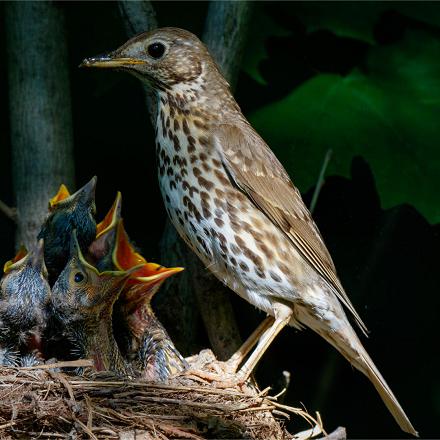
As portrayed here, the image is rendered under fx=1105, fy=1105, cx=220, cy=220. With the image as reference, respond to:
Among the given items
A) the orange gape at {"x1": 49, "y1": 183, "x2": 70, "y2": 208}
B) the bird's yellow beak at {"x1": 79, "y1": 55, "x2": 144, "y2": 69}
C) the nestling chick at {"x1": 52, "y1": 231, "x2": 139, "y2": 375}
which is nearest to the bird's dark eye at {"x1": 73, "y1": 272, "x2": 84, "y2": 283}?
the nestling chick at {"x1": 52, "y1": 231, "x2": 139, "y2": 375}

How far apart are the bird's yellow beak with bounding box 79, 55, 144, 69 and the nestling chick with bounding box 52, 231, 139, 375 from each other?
793 mm

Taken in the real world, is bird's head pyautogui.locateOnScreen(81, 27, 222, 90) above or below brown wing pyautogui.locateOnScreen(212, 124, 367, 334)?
above

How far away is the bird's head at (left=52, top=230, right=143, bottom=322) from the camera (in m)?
5.06

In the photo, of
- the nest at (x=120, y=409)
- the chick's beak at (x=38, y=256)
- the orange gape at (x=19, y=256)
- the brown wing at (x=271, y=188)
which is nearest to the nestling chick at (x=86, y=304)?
the chick's beak at (x=38, y=256)

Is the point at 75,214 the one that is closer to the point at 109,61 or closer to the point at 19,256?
the point at 19,256

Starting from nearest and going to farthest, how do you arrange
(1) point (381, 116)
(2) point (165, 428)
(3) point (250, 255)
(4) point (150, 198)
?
(2) point (165, 428) → (3) point (250, 255) → (1) point (381, 116) → (4) point (150, 198)

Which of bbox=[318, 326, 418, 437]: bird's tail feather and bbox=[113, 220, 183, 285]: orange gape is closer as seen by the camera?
bbox=[113, 220, 183, 285]: orange gape

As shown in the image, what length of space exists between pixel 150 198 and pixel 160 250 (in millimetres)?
553

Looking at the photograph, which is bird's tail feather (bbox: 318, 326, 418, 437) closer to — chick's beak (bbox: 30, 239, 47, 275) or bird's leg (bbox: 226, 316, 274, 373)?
bird's leg (bbox: 226, 316, 274, 373)

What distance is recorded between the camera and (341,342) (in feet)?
17.8

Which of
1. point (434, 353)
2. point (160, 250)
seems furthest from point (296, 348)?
point (160, 250)

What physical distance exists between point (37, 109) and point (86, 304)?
1140 millimetres

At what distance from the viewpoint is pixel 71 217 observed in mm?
5340

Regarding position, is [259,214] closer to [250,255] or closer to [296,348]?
[250,255]
